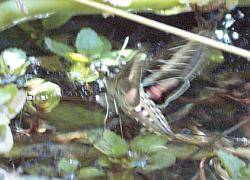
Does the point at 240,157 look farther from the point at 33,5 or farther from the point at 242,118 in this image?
the point at 33,5

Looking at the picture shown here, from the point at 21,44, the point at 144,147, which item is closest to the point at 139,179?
the point at 144,147

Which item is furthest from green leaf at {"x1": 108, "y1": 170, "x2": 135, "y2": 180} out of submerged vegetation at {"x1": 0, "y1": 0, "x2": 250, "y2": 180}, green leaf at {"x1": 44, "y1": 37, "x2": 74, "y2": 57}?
green leaf at {"x1": 44, "y1": 37, "x2": 74, "y2": 57}

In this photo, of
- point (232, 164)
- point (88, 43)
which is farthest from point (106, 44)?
point (232, 164)

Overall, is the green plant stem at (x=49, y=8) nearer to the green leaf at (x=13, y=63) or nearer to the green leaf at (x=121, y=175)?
the green leaf at (x=13, y=63)

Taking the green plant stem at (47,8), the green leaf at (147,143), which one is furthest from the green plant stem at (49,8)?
the green leaf at (147,143)

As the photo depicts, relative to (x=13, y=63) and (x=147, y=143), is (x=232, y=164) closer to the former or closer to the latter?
(x=147, y=143)

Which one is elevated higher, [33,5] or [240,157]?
[33,5]

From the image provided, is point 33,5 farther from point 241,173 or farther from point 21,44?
point 241,173
